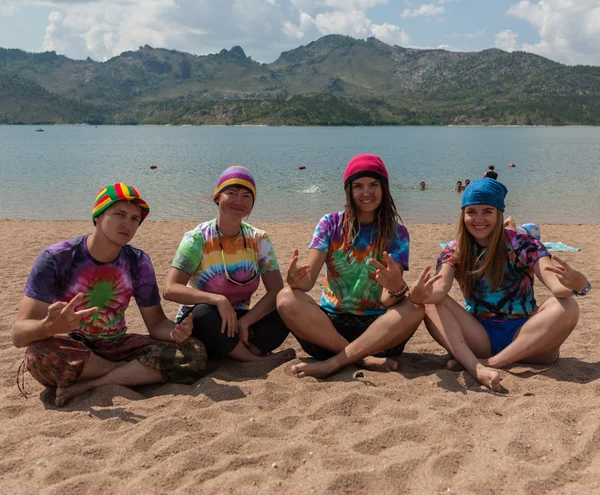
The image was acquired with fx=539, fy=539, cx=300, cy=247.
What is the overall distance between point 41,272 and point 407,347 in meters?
3.48

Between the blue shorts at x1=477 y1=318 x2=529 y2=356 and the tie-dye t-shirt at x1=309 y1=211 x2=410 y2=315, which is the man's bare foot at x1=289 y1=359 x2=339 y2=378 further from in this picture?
the blue shorts at x1=477 y1=318 x2=529 y2=356

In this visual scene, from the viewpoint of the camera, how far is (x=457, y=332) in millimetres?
4535

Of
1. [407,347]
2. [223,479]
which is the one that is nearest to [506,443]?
[223,479]

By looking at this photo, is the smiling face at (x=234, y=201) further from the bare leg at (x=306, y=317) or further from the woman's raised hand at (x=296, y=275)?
the bare leg at (x=306, y=317)

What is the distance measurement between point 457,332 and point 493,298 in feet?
1.50

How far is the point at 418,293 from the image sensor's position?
4.23m

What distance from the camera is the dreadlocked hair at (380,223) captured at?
4.64 m

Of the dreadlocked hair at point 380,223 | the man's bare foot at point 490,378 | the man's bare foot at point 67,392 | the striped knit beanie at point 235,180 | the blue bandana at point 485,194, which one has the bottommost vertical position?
the man's bare foot at point 67,392

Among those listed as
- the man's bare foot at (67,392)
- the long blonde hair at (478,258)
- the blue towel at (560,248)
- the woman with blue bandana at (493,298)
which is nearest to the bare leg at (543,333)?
the woman with blue bandana at (493,298)

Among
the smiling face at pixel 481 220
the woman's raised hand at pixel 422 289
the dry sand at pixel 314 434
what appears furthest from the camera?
the smiling face at pixel 481 220

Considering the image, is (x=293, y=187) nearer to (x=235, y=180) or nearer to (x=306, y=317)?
(x=235, y=180)

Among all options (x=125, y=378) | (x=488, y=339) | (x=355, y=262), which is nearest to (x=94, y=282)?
(x=125, y=378)

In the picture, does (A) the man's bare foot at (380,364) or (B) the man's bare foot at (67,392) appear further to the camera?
(A) the man's bare foot at (380,364)

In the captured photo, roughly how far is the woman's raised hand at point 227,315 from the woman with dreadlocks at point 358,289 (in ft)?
1.33
